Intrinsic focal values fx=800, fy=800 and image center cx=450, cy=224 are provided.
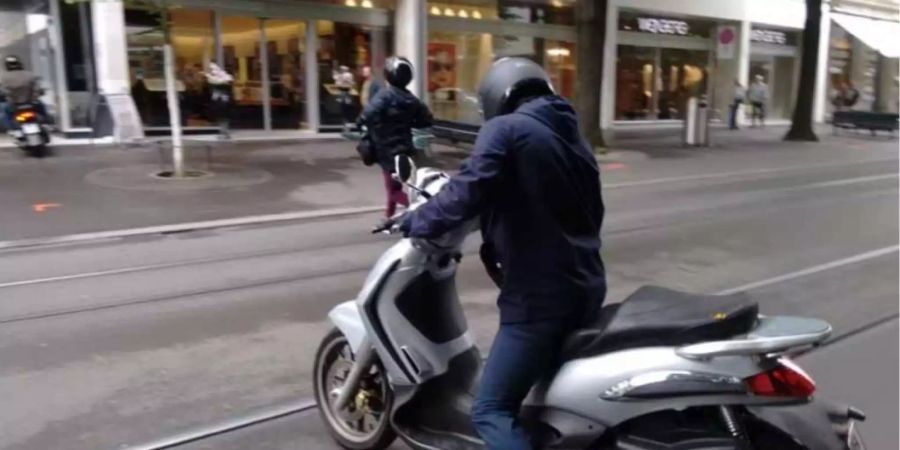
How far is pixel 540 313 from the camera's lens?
110 inches

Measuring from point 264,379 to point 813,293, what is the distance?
182 inches

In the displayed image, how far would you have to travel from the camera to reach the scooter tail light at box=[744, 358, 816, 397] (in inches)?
100

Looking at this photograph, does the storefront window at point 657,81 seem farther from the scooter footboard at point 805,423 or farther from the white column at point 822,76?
the scooter footboard at point 805,423

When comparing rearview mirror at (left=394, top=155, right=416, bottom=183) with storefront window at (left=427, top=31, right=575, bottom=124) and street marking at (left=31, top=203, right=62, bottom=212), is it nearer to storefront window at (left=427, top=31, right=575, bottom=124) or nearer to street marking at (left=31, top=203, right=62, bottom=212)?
street marking at (left=31, top=203, right=62, bottom=212)

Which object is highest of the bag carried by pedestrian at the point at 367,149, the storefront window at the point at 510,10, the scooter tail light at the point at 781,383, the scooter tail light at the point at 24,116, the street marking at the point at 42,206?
the storefront window at the point at 510,10

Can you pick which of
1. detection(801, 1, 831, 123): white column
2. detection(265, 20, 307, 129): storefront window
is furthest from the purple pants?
detection(801, 1, 831, 123): white column

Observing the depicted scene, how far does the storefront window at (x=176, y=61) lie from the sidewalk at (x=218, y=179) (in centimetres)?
152

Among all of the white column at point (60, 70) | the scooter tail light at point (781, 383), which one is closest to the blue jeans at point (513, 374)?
the scooter tail light at point (781, 383)

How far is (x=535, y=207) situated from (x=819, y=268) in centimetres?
586

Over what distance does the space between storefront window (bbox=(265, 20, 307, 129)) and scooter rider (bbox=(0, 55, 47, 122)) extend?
605cm

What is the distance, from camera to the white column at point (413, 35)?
63.1 ft

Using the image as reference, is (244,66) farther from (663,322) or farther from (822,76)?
(822,76)

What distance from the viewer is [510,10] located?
23.4 metres

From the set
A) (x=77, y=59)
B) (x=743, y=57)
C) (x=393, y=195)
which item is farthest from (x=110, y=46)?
(x=743, y=57)
